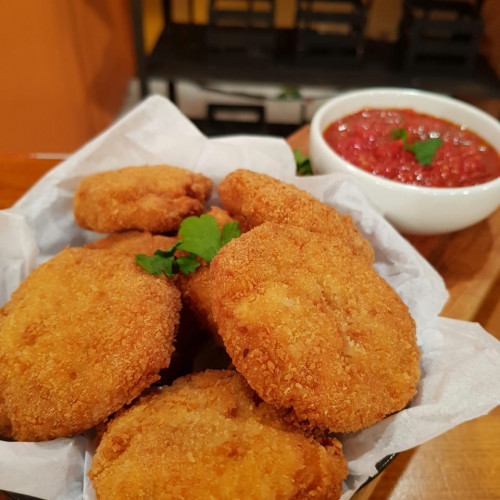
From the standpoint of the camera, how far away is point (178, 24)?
3.27 m

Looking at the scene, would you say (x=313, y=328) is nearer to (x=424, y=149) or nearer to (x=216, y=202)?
(x=216, y=202)

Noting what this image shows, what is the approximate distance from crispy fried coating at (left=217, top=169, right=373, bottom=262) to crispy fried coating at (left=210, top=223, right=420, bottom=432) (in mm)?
A: 76

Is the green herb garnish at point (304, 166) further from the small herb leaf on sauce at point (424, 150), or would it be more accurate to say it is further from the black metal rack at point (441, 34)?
the black metal rack at point (441, 34)

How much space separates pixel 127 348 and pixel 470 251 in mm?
1138

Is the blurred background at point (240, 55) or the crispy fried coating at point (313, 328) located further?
the blurred background at point (240, 55)

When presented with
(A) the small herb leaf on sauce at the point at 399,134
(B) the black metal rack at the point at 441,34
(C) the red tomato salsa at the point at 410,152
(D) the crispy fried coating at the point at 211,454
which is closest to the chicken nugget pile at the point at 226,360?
(D) the crispy fried coating at the point at 211,454

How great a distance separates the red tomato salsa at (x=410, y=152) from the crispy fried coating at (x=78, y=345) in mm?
777

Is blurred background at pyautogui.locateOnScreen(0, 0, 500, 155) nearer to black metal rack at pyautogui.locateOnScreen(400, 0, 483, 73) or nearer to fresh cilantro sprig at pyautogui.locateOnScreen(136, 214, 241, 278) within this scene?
black metal rack at pyautogui.locateOnScreen(400, 0, 483, 73)

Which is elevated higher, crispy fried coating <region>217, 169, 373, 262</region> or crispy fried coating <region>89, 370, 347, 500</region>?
crispy fried coating <region>217, 169, 373, 262</region>

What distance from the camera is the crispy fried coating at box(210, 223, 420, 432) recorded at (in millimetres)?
902

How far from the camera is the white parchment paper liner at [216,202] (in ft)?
3.18

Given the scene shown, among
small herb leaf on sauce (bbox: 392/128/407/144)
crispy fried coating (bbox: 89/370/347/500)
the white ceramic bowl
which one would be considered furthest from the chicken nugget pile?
small herb leaf on sauce (bbox: 392/128/407/144)

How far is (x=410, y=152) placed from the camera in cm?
155

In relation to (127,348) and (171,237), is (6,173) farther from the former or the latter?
(127,348)
